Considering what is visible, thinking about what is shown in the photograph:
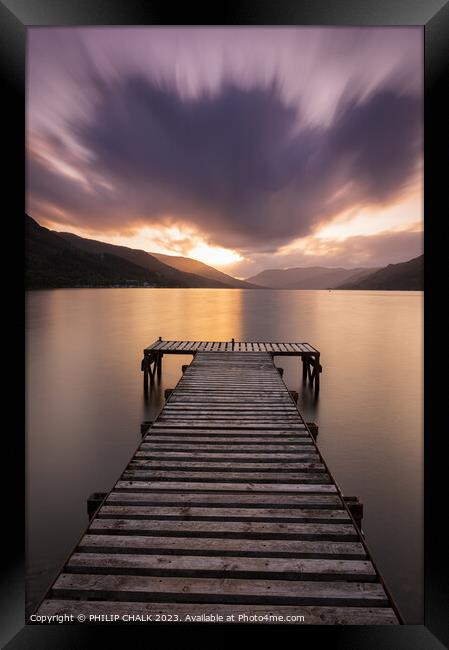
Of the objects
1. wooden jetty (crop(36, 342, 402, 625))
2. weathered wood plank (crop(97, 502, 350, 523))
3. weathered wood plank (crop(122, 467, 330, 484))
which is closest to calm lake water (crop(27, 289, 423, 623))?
weathered wood plank (crop(122, 467, 330, 484))

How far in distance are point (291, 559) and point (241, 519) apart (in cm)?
83

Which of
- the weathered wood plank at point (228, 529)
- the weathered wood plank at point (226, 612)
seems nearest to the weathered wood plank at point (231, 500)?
the weathered wood plank at point (228, 529)

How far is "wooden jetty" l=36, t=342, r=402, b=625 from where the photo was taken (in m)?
3.25

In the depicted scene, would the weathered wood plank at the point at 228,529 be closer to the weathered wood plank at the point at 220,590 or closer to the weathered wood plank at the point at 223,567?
the weathered wood plank at the point at 223,567

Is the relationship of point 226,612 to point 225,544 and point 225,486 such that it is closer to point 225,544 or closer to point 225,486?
point 225,544

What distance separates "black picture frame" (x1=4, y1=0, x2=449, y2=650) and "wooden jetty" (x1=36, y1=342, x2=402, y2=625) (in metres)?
1.25

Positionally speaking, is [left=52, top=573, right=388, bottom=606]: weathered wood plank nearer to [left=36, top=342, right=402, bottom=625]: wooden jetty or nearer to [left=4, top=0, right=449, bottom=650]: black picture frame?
[left=36, top=342, right=402, bottom=625]: wooden jetty
